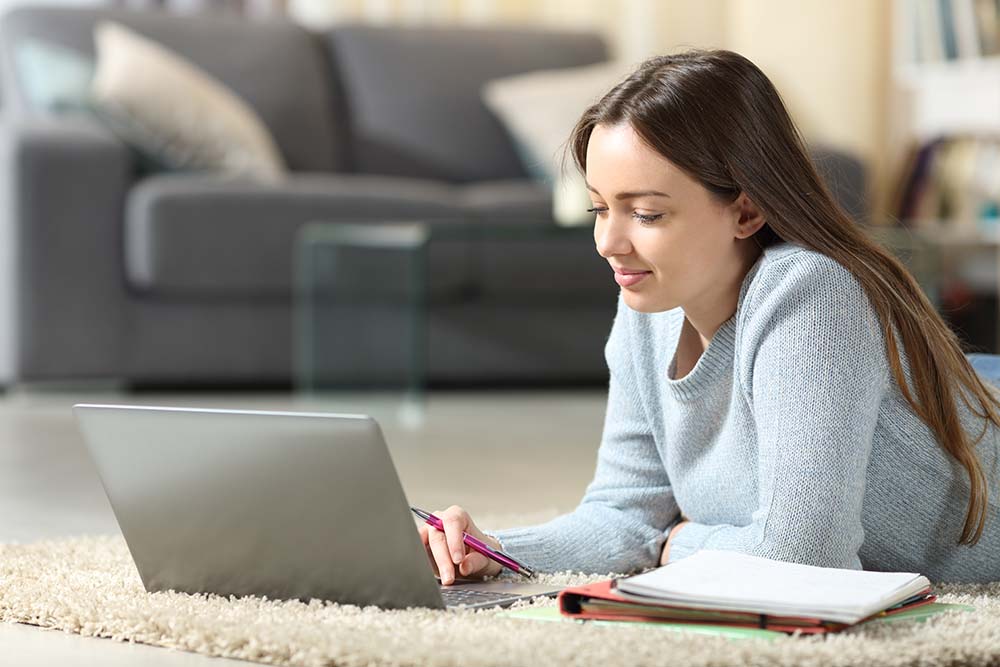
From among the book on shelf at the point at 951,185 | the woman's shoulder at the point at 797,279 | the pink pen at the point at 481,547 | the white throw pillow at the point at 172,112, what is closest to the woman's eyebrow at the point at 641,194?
the woman's shoulder at the point at 797,279

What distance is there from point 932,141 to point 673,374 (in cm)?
321

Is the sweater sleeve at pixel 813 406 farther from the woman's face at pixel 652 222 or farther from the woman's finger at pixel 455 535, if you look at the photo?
the woman's finger at pixel 455 535

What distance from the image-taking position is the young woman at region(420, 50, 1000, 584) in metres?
1.23

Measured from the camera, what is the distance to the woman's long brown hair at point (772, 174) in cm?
127

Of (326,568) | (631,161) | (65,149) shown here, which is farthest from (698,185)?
(65,149)

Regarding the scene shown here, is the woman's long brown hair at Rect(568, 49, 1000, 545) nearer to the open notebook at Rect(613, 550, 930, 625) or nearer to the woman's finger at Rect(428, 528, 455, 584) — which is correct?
the open notebook at Rect(613, 550, 930, 625)

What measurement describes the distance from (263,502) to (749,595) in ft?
1.21

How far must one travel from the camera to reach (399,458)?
2.58m

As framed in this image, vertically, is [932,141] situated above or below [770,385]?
below

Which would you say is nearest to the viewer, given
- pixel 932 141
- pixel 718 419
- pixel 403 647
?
pixel 403 647

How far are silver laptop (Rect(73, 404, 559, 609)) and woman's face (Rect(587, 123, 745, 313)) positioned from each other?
27 cm

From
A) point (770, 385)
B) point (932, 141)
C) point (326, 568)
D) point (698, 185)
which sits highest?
point (698, 185)

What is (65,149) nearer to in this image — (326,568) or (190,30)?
(190,30)

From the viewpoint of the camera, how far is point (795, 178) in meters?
1.30
